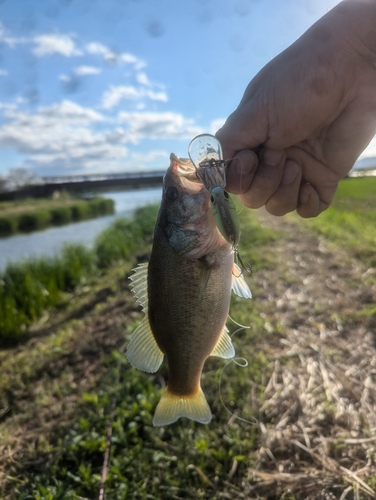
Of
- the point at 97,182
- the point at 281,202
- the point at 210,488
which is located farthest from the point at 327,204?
the point at 97,182

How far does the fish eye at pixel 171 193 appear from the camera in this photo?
7.95ft

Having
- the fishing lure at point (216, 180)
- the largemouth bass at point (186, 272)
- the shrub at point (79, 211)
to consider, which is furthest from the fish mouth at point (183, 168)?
the shrub at point (79, 211)

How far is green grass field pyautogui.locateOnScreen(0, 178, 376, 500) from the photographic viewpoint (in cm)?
302

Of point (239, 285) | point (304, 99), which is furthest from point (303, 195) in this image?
point (239, 285)

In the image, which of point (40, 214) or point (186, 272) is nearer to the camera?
point (186, 272)

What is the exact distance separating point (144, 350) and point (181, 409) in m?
0.44

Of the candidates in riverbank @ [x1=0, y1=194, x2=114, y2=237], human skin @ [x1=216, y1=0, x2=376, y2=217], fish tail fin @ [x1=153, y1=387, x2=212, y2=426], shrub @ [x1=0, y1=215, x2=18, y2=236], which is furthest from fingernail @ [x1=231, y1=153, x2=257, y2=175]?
shrub @ [x1=0, y1=215, x2=18, y2=236]

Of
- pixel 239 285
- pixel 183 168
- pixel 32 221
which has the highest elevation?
pixel 183 168

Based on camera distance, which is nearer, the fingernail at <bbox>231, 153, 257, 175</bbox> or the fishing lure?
the fishing lure

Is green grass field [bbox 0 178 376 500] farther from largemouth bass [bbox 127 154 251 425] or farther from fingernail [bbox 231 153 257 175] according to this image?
fingernail [bbox 231 153 257 175]

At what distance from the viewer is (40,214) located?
35.1 meters

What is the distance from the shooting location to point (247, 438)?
3.35 m

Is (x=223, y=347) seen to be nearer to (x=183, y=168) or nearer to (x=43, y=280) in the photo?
(x=183, y=168)

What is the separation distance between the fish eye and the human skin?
0.43 metres
